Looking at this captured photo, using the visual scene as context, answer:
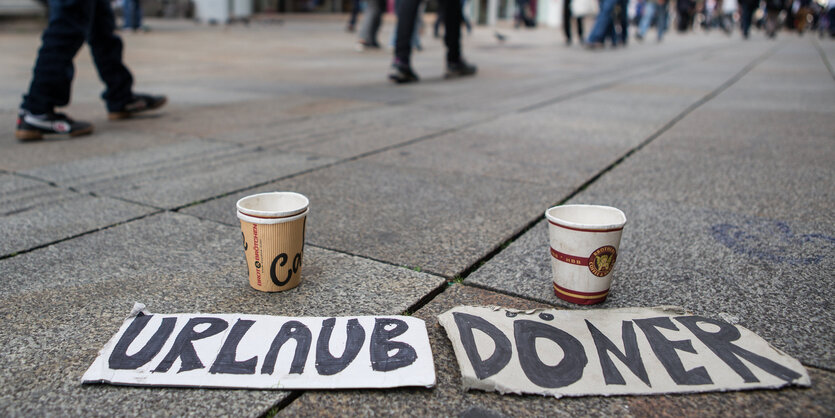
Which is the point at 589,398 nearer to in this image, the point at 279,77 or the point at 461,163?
the point at 461,163

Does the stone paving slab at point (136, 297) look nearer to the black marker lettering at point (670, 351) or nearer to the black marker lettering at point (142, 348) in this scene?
the black marker lettering at point (142, 348)

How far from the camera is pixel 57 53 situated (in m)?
3.66

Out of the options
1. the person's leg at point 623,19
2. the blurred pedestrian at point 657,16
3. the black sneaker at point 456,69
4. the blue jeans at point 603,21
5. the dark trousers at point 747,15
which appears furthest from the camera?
the dark trousers at point 747,15

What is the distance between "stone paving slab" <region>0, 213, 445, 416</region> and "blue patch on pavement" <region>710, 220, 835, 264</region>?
1119 mm

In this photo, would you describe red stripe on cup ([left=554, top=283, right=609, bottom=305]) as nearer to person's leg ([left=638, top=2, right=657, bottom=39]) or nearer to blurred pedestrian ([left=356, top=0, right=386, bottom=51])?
blurred pedestrian ([left=356, top=0, right=386, bottom=51])

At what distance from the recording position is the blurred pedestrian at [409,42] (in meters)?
6.10

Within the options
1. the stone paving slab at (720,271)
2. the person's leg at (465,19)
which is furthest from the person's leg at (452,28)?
the stone paving slab at (720,271)

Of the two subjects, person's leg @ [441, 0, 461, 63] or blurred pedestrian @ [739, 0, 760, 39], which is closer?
person's leg @ [441, 0, 461, 63]

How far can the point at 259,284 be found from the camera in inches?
69.6

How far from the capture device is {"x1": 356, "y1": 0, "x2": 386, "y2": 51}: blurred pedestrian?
9.89m

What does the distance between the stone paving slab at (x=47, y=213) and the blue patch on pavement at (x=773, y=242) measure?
2.30 m

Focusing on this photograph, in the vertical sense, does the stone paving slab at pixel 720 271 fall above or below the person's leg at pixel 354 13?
below


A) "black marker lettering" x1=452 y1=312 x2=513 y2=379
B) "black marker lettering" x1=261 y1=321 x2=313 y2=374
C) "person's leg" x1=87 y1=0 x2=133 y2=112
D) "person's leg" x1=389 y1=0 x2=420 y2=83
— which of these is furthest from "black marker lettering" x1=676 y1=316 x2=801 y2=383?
"person's leg" x1=389 y1=0 x2=420 y2=83

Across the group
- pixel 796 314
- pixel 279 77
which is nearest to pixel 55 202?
pixel 796 314
